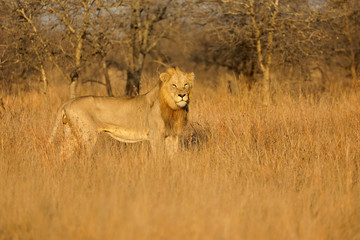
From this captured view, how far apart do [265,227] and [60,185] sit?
6.99ft

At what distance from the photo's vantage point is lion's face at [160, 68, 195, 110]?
5426 mm

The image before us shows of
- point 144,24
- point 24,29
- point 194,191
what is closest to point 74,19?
point 24,29

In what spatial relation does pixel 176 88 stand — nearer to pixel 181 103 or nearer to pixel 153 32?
pixel 181 103

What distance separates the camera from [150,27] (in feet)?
49.7

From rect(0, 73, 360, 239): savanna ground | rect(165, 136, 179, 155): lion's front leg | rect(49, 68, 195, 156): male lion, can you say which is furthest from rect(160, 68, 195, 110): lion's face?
rect(0, 73, 360, 239): savanna ground

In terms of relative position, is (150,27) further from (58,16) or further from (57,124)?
(57,124)

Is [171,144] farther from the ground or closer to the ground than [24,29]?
closer to the ground

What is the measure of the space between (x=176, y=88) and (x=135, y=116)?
0.76m

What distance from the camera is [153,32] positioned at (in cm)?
1568

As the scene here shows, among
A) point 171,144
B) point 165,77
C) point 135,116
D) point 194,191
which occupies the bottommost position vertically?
point 194,191

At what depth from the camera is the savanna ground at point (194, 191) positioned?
3303mm

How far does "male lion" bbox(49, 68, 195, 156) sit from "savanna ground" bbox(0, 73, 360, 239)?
16.3 inches

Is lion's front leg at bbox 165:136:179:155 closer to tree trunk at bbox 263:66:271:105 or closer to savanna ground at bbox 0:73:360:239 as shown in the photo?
savanna ground at bbox 0:73:360:239

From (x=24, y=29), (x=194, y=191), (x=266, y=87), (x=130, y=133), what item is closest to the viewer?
(x=194, y=191)
